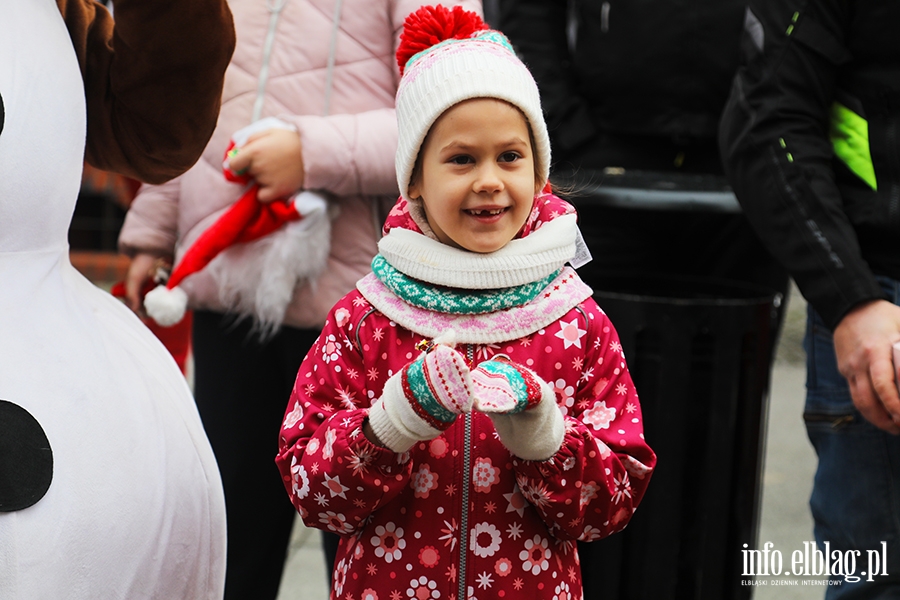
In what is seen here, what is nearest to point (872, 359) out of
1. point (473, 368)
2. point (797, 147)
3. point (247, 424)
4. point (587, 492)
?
point (797, 147)

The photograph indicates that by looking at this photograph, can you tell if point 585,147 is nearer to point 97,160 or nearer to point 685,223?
point 685,223

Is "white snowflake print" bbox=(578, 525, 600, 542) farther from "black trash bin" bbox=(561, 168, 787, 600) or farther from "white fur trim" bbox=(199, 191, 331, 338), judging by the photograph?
"white fur trim" bbox=(199, 191, 331, 338)

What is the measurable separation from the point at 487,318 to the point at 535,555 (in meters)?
0.37

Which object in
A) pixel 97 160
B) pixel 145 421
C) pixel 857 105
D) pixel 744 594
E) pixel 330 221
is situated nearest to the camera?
pixel 145 421

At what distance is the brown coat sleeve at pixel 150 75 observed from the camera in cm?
192

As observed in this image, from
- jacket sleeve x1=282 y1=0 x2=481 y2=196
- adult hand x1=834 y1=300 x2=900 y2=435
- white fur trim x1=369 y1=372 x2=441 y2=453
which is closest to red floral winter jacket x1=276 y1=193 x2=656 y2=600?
white fur trim x1=369 y1=372 x2=441 y2=453

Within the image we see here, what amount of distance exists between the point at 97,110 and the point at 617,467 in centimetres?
111

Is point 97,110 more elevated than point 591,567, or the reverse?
point 97,110

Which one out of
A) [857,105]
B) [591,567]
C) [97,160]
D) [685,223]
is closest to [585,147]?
[685,223]

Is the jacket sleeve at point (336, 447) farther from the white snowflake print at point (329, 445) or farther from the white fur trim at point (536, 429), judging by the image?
the white fur trim at point (536, 429)

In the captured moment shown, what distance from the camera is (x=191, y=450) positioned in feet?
6.17

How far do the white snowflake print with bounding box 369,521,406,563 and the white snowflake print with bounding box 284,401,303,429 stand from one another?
0.68 feet

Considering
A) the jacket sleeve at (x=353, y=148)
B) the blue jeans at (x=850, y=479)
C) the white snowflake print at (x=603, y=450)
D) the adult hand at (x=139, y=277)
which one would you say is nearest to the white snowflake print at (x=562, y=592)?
the white snowflake print at (x=603, y=450)

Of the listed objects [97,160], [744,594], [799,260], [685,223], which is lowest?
[744,594]
